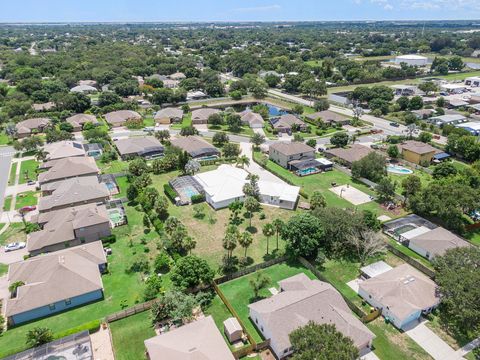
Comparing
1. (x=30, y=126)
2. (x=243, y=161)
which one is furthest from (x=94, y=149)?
(x=243, y=161)

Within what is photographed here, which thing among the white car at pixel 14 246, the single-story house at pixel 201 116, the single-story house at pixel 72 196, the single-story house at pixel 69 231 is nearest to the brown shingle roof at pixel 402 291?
the single-story house at pixel 69 231

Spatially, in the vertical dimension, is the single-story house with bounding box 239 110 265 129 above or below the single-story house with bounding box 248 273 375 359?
below

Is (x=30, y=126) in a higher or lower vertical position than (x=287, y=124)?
higher

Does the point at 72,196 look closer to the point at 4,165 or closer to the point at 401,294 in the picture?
the point at 4,165

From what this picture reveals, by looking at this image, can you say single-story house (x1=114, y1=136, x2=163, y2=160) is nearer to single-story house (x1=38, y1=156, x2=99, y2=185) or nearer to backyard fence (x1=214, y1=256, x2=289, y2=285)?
single-story house (x1=38, y1=156, x2=99, y2=185)

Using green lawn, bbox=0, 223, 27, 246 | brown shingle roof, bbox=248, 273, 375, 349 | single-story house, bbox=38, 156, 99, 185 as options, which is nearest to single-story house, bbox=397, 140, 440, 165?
brown shingle roof, bbox=248, 273, 375, 349

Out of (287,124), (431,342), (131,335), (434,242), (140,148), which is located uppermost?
(140,148)
